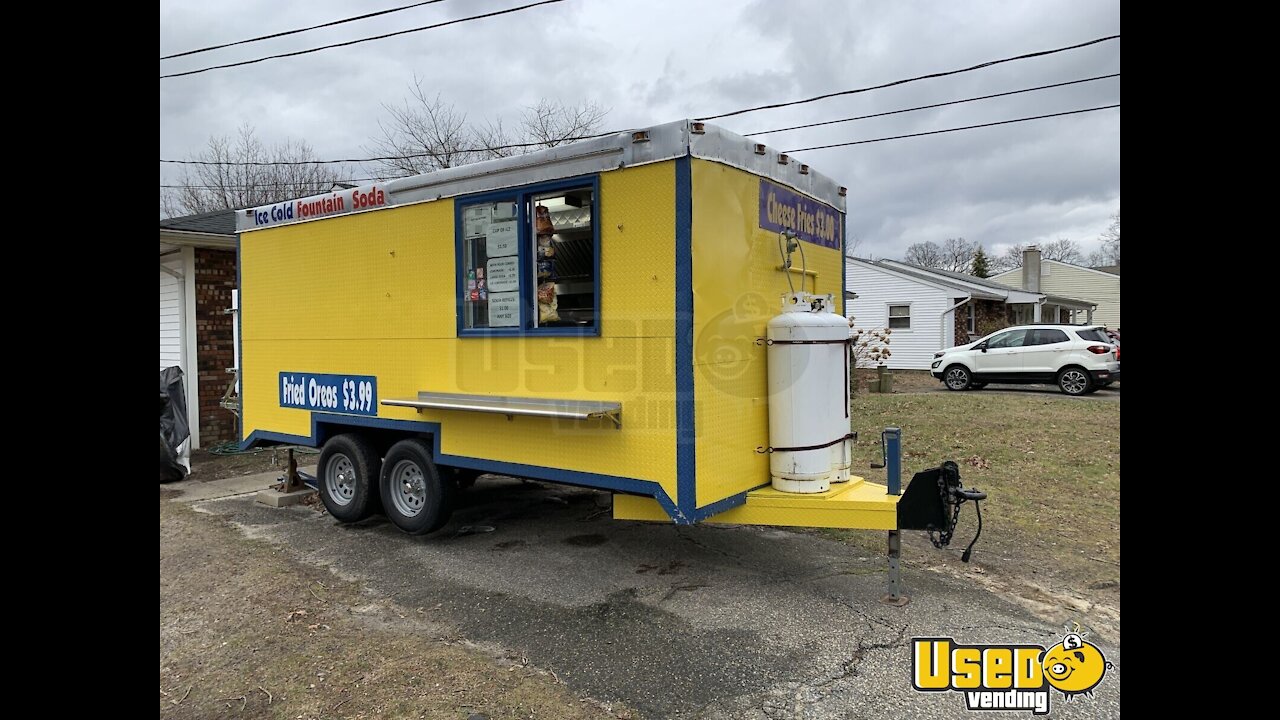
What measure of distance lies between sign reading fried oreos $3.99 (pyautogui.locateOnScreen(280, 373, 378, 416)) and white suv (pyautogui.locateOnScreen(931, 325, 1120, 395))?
48.4 feet

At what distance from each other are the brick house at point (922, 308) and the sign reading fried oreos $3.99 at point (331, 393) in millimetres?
19136

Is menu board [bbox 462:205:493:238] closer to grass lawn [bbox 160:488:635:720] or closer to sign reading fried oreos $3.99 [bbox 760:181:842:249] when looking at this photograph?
sign reading fried oreos $3.99 [bbox 760:181:842:249]

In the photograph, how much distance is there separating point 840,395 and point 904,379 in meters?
17.7

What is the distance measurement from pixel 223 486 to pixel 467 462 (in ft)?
15.8

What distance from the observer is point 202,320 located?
10.6 metres

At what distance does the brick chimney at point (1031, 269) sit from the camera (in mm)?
32031


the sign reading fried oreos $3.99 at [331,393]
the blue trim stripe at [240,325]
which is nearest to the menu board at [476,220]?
the sign reading fried oreos $3.99 at [331,393]

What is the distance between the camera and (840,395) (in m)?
4.80

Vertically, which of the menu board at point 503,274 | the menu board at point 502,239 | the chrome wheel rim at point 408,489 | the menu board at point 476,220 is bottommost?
the chrome wheel rim at point 408,489

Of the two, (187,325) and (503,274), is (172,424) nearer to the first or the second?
(187,325)

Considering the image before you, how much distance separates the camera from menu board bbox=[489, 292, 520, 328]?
514 cm

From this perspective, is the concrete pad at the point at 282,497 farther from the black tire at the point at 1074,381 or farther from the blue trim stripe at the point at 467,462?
the black tire at the point at 1074,381

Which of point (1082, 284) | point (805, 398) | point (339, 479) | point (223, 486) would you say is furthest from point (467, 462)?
point (1082, 284)

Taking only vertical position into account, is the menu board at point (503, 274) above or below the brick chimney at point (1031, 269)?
below
